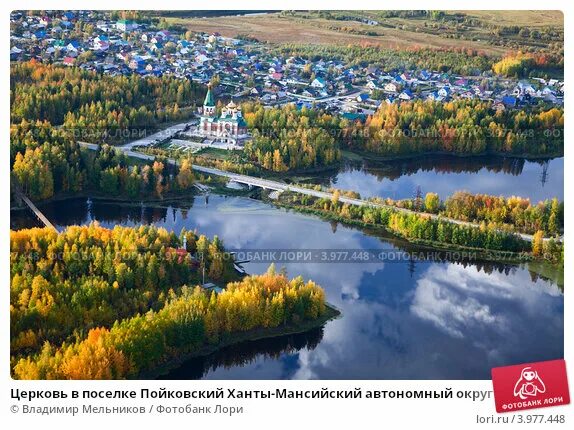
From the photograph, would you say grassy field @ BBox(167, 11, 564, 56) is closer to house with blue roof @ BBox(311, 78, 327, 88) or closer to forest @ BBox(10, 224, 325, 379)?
house with blue roof @ BBox(311, 78, 327, 88)

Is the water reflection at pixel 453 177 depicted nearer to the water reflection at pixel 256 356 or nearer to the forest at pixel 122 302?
the forest at pixel 122 302

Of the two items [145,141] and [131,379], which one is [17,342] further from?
[145,141]

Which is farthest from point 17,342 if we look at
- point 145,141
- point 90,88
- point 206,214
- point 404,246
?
point 90,88

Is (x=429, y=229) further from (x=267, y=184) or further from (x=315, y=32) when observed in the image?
(x=315, y=32)

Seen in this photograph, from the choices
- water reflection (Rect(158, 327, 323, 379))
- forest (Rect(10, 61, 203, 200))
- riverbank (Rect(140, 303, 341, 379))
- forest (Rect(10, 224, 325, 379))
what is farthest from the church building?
water reflection (Rect(158, 327, 323, 379))

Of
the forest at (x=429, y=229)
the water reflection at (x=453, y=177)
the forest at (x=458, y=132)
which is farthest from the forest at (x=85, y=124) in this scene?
the forest at (x=458, y=132)
